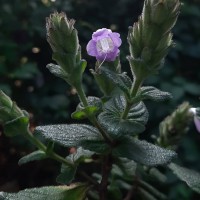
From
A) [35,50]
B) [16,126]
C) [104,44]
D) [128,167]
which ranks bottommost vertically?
[35,50]

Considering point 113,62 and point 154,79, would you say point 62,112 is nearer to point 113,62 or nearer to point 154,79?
point 154,79

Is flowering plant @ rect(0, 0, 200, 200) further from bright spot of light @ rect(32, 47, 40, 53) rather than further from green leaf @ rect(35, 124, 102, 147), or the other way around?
bright spot of light @ rect(32, 47, 40, 53)

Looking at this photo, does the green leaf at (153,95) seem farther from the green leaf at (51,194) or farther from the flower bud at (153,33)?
the green leaf at (51,194)

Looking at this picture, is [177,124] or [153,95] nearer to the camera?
[153,95]

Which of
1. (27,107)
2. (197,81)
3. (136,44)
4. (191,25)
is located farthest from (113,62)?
(191,25)

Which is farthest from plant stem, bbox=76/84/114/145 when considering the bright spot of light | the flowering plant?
the bright spot of light

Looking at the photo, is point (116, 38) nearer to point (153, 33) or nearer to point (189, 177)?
point (153, 33)

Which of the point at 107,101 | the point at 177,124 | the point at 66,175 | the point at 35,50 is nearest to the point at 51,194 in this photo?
the point at 66,175
